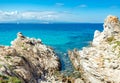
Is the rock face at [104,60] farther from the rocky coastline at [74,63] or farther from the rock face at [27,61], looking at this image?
the rock face at [27,61]

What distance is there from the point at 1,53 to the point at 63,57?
19.4 metres

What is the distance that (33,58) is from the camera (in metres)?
52.7

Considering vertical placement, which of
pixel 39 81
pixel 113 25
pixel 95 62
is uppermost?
pixel 113 25

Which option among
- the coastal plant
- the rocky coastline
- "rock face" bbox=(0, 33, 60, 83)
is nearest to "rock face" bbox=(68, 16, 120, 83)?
the rocky coastline

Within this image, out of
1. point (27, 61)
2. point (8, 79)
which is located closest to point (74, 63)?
point (27, 61)

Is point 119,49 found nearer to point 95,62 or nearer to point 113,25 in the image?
point 95,62

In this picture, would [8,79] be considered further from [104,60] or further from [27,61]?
[27,61]

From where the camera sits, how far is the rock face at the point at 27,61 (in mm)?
40250

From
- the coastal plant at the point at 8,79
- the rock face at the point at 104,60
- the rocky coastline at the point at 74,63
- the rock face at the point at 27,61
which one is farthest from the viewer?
the rock face at the point at 27,61

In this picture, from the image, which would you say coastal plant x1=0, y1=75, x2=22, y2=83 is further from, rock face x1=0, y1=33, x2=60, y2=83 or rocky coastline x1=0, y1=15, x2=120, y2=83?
rock face x1=0, y1=33, x2=60, y2=83

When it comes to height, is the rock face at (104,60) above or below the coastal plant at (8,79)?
above

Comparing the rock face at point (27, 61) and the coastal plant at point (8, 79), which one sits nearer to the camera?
the coastal plant at point (8, 79)

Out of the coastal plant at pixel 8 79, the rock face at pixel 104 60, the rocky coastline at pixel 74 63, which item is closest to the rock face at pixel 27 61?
the rocky coastline at pixel 74 63

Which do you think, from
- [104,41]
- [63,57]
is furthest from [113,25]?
[63,57]
